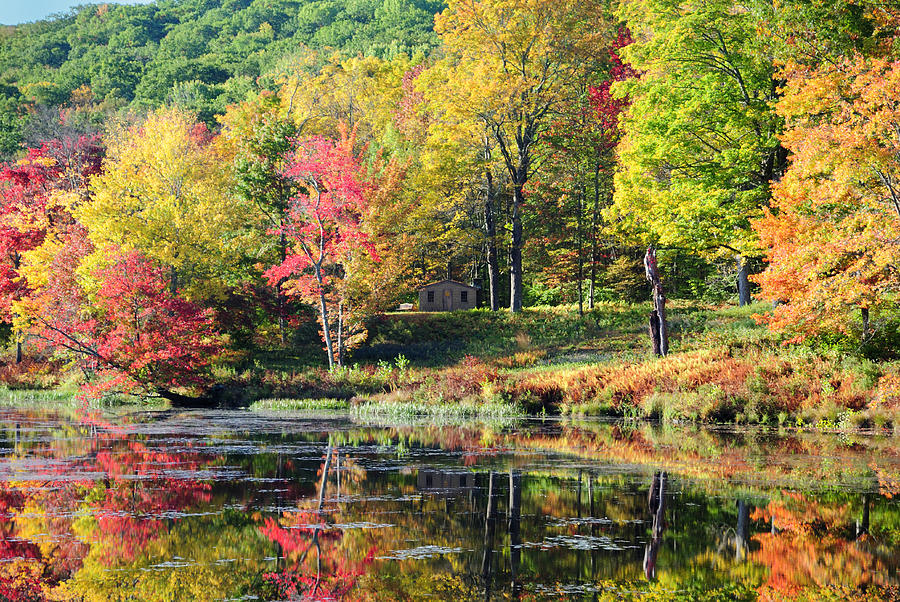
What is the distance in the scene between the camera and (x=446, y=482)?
13.1 meters

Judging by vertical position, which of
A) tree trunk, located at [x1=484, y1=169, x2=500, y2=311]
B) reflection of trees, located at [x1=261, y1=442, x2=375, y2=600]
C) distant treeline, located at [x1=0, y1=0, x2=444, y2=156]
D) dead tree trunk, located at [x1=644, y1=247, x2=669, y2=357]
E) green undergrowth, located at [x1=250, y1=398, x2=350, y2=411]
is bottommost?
green undergrowth, located at [x1=250, y1=398, x2=350, y2=411]

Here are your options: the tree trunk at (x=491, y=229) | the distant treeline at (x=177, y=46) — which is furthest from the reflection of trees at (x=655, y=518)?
the distant treeline at (x=177, y=46)

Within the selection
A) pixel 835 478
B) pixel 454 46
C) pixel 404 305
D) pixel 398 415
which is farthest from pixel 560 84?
pixel 835 478

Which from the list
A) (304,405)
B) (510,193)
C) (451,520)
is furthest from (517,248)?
(451,520)

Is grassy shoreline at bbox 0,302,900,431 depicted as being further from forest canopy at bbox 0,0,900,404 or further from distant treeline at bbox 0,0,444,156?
distant treeline at bbox 0,0,444,156

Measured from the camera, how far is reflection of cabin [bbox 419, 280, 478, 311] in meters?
54.8

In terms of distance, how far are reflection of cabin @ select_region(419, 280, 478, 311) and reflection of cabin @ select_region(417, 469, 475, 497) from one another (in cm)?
4042

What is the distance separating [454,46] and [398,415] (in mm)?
24397

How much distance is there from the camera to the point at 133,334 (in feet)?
109

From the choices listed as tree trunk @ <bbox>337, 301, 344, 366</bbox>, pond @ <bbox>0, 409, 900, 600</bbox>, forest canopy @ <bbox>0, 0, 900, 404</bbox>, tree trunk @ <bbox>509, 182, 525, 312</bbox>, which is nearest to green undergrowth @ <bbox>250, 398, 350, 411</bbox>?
forest canopy @ <bbox>0, 0, 900, 404</bbox>

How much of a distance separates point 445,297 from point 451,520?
4491 centimetres

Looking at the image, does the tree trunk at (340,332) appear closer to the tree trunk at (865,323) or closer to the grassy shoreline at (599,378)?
the grassy shoreline at (599,378)

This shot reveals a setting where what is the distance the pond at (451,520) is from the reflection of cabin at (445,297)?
36169 mm

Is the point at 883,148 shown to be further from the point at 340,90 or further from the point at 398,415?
the point at 340,90
